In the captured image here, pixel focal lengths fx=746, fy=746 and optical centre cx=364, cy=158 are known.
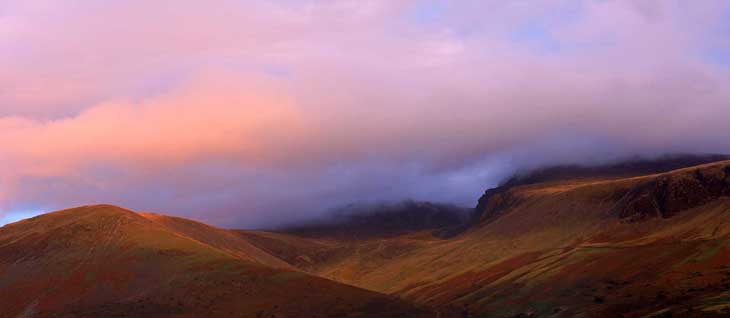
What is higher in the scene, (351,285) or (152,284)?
(152,284)

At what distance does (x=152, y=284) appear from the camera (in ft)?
521

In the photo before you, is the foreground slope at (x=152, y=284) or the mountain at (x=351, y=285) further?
the foreground slope at (x=152, y=284)

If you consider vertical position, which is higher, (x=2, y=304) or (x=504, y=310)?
(x=2, y=304)

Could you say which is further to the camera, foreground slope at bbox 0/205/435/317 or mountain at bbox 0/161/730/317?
foreground slope at bbox 0/205/435/317

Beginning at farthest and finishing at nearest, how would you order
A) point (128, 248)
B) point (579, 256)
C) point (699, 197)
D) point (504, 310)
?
point (699, 197)
point (128, 248)
point (579, 256)
point (504, 310)

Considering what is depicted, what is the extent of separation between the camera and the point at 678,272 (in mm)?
126875

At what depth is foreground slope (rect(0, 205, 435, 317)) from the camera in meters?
138

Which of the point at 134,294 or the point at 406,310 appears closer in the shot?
the point at 406,310

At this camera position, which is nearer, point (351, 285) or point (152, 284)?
point (152, 284)

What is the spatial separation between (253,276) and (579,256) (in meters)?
74.4

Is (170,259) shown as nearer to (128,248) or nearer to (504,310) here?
(128,248)

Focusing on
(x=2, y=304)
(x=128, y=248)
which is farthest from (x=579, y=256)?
(x=2, y=304)

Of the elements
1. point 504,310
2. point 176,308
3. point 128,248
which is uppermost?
point 128,248

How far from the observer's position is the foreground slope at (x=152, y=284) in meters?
138
